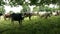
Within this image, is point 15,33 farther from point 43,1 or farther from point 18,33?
point 43,1

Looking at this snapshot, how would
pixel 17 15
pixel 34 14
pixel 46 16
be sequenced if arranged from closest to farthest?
pixel 17 15
pixel 46 16
pixel 34 14

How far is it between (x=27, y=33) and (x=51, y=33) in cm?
173

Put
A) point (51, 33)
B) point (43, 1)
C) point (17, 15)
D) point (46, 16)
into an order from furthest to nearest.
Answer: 1. point (46, 16)
2. point (43, 1)
3. point (17, 15)
4. point (51, 33)

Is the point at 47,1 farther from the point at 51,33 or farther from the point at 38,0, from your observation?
the point at 51,33

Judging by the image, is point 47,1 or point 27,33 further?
point 47,1

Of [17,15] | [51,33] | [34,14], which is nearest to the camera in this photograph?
[51,33]

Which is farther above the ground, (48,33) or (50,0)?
(50,0)

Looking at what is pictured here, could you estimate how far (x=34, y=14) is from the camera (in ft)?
113

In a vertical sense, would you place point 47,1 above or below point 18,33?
above

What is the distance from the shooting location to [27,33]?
13312mm

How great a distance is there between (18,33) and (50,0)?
319 inches

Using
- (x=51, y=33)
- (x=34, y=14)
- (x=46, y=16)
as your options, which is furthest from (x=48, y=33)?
(x=34, y=14)

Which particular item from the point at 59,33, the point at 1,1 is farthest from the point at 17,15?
the point at 59,33

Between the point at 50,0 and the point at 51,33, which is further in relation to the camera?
the point at 50,0
